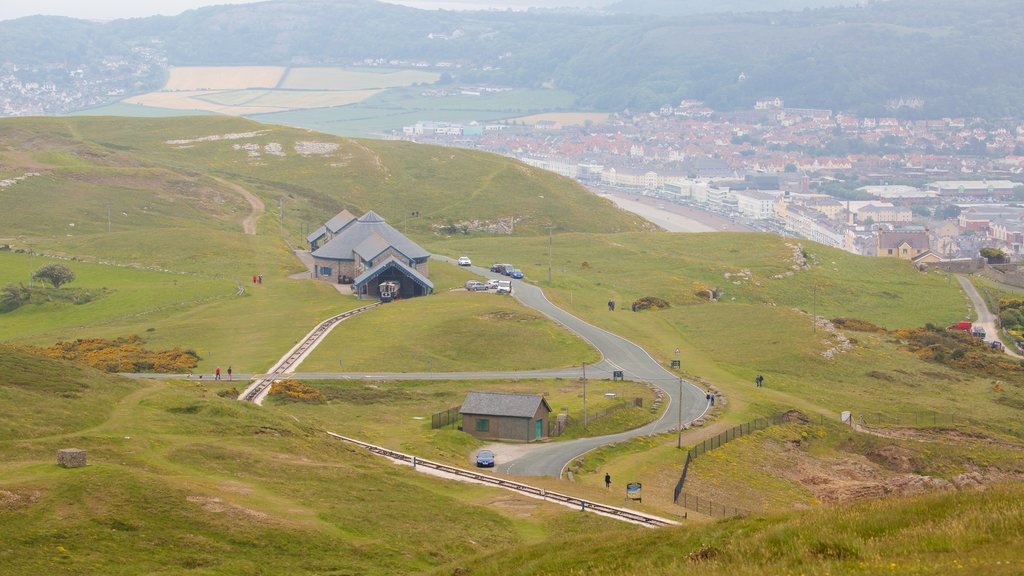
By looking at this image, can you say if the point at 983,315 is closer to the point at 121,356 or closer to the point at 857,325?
the point at 857,325

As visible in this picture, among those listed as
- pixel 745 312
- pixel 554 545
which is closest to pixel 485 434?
pixel 554 545

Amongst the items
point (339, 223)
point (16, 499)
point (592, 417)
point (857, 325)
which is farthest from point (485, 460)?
point (339, 223)

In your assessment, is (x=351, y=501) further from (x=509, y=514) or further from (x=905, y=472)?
(x=905, y=472)

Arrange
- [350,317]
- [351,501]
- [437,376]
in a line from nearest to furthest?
[351,501], [437,376], [350,317]

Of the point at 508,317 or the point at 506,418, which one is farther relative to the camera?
the point at 508,317

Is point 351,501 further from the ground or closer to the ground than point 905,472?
further from the ground

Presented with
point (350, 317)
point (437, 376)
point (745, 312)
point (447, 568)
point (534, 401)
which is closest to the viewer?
point (447, 568)
